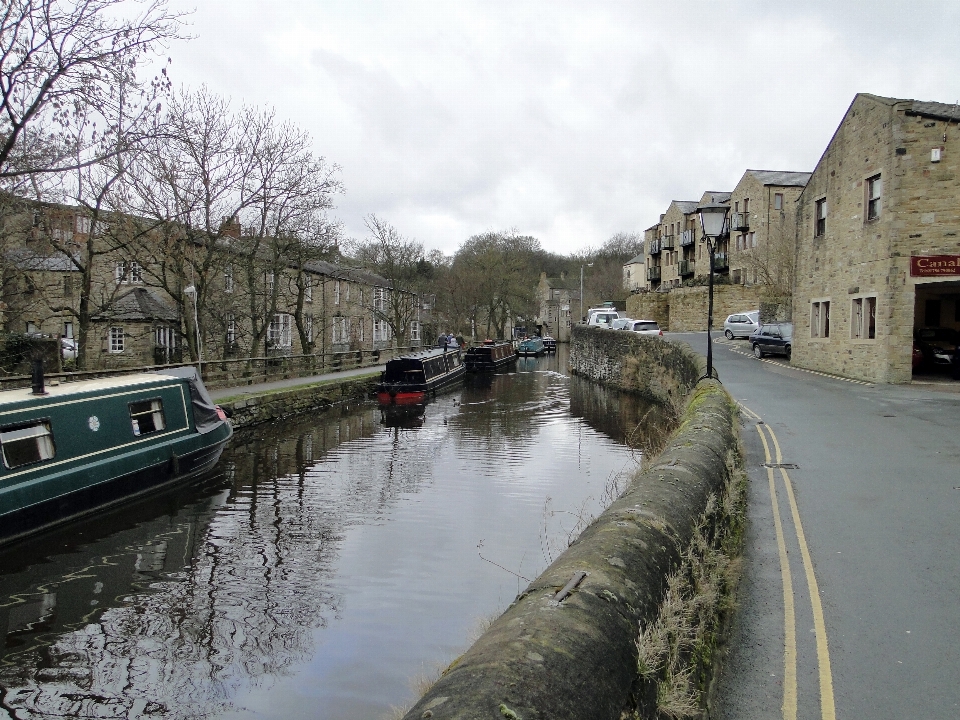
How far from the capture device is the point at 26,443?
35.2 feet

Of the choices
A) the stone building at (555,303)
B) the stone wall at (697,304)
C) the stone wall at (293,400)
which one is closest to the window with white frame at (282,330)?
the stone wall at (293,400)

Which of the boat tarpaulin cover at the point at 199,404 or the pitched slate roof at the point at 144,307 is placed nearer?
the boat tarpaulin cover at the point at 199,404

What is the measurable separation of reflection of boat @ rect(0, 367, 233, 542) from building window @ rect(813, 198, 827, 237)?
18475mm

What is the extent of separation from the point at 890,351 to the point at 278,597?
53.8 feet

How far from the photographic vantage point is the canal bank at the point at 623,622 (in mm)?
2682

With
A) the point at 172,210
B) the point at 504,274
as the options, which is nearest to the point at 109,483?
the point at 172,210

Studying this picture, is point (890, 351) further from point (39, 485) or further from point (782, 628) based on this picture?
point (39, 485)

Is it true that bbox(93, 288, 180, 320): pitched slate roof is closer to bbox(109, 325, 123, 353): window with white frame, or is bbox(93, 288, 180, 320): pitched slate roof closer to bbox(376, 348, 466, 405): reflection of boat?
bbox(109, 325, 123, 353): window with white frame

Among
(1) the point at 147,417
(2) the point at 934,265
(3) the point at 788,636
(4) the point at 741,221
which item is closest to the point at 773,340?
(2) the point at 934,265

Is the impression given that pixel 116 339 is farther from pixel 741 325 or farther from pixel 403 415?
pixel 741 325

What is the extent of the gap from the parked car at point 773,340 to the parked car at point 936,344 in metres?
4.98

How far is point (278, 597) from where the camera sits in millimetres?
8641

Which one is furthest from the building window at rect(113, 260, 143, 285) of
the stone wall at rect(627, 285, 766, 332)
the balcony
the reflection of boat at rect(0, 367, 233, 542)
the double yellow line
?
the balcony

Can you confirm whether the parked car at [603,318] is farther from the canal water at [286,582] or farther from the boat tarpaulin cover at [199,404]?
the boat tarpaulin cover at [199,404]
